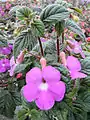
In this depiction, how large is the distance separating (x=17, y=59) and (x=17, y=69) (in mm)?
39

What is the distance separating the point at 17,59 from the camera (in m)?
1.08

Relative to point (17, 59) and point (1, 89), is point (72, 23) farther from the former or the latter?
point (1, 89)

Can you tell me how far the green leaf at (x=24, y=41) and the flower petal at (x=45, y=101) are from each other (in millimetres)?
167

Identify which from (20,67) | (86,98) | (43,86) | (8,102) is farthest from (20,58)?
(8,102)

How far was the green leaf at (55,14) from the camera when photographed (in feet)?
3.18

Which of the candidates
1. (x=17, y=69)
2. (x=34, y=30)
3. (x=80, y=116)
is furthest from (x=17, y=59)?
(x=80, y=116)

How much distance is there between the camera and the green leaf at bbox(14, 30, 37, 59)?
40.1 inches

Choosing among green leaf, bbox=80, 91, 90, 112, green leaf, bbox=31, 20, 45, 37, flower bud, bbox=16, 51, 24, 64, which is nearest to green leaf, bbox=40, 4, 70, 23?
green leaf, bbox=31, 20, 45, 37

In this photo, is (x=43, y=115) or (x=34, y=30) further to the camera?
(x=43, y=115)

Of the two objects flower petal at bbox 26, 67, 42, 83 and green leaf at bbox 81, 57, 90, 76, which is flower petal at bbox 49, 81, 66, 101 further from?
green leaf at bbox 81, 57, 90, 76

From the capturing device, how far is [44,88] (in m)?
0.96

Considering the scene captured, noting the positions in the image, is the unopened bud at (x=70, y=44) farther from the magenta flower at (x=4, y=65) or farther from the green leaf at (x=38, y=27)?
the magenta flower at (x=4, y=65)

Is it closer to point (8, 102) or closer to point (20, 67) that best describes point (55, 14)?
point (20, 67)

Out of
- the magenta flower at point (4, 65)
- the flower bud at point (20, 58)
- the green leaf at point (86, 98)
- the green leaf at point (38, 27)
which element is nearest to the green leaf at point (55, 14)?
the green leaf at point (38, 27)
